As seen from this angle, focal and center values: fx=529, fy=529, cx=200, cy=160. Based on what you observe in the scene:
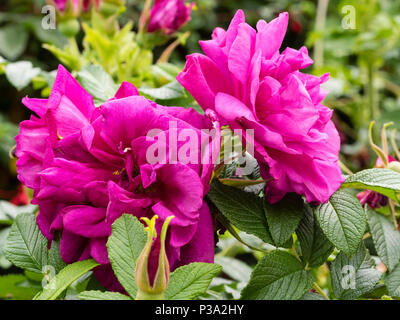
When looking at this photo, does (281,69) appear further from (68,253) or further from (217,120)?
(68,253)

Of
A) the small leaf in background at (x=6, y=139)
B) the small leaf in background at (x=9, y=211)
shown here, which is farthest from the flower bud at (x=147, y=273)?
the small leaf in background at (x=6, y=139)

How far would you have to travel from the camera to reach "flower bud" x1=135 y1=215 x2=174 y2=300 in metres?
0.28

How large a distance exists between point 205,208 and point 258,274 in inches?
2.4

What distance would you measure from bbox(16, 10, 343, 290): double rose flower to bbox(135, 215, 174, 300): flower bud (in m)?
0.04

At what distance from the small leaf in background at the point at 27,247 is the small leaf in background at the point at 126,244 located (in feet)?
0.32

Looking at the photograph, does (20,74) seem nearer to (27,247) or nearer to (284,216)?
(27,247)

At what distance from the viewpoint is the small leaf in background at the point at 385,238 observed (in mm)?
414

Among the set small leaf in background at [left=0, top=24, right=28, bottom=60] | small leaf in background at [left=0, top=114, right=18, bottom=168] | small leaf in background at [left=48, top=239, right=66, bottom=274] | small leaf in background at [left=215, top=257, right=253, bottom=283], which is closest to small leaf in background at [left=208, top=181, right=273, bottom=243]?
small leaf in background at [left=48, top=239, right=66, bottom=274]

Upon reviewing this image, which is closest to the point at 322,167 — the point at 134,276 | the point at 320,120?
the point at 320,120

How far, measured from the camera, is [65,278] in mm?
328

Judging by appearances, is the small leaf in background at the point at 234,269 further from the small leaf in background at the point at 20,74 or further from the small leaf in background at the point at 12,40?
the small leaf in background at the point at 12,40

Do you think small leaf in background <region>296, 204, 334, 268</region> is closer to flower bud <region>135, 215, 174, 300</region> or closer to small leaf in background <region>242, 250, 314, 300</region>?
small leaf in background <region>242, 250, 314, 300</region>

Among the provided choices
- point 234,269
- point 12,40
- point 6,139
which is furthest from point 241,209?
point 12,40

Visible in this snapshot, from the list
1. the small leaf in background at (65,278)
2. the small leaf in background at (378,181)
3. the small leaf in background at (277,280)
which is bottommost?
the small leaf in background at (277,280)
